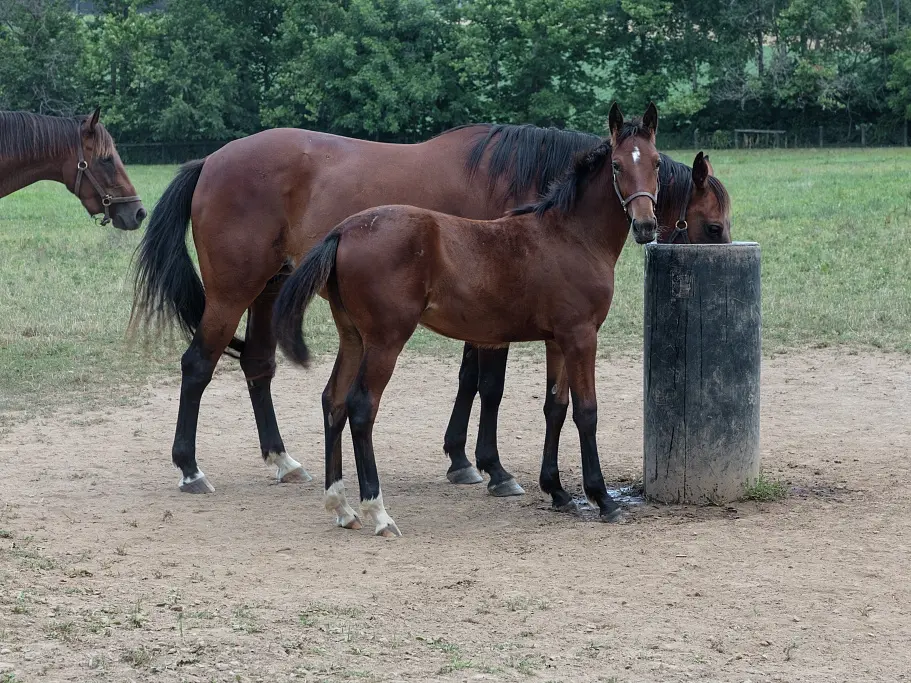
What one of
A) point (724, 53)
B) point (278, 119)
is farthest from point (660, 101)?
point (278, 119)

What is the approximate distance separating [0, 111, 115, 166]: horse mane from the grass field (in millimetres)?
1132

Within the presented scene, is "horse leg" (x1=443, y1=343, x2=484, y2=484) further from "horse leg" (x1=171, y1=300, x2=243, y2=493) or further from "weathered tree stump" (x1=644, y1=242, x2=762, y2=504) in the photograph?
"horse leg" (x1=171, y1=300, x2=243, y2=493)

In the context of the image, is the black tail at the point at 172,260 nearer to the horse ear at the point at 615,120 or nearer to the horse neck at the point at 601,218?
the horse neck at the point at 601,218

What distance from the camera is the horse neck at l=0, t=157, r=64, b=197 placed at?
809cm

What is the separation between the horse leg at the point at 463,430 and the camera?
6.43m

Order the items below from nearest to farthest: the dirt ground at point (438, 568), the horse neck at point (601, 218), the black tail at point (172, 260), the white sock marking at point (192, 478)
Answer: the dirt ground at point (438, 568)
the horse neck at point (601, 218)
the white sock marking at point (192, 478)
the black tail at point (172, 260)

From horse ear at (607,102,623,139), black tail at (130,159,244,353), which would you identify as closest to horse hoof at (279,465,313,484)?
black tail at (130,159,244,353)

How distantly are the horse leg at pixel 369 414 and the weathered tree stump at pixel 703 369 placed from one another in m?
1.44

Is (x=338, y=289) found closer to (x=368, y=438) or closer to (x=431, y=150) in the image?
(x=368, y=438)

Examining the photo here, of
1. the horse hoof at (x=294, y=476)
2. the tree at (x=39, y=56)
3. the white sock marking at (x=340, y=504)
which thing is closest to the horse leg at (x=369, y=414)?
the white sock marking at (x=340, y=504)

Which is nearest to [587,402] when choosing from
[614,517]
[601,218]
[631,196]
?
[614,517]

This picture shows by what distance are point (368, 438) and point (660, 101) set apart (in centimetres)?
4165

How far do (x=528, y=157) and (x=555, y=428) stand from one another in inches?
63.6

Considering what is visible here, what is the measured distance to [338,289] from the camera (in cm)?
527
